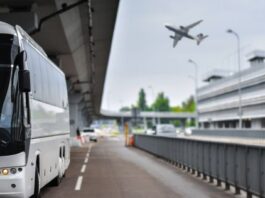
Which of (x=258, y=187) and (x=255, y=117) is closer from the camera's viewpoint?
(x=258, y=187)

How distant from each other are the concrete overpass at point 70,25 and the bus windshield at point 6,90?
9051mm

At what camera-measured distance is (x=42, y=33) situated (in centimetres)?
2511

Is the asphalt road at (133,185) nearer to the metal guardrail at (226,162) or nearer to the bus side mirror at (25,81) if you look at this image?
the metal guardrail at (226,162)

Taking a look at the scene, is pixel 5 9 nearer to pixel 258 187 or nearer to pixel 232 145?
pixel 232 145

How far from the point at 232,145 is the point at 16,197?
618 cm

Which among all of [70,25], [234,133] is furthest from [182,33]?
[234,133]

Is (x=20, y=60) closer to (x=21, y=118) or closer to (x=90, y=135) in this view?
(x=21, y=118)

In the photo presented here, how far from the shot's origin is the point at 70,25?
24.4 metres

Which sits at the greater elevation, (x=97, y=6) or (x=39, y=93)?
(x=97, y=6)

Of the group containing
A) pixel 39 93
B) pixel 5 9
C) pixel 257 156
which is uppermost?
pixel 5 9

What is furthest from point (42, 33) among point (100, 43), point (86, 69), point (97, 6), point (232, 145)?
point (86, 69)

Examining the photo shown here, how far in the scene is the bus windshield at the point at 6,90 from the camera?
9.86 meters

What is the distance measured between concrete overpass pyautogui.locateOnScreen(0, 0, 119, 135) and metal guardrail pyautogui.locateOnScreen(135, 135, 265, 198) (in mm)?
6301

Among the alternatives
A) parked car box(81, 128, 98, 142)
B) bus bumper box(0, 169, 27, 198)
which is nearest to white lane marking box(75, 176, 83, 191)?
bus bumper box(0, 169, 27, 198)
